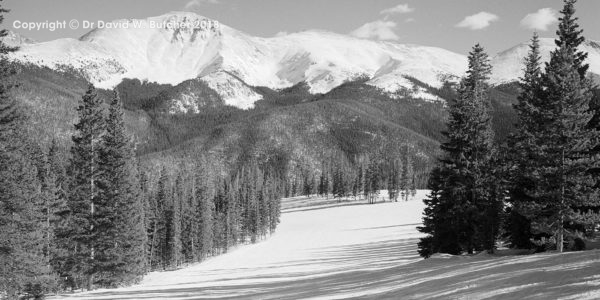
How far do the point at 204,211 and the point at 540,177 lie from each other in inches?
2652

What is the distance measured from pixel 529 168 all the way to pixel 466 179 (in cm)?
467

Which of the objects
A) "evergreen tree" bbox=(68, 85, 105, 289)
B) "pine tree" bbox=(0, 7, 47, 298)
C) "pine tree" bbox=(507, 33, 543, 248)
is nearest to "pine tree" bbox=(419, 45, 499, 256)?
"pine tree" bbox=(507, 33, 543, 248)

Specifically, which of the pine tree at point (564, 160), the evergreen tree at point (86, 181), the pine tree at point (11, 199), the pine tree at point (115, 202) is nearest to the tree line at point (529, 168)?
the pine tree at point (564, 160)

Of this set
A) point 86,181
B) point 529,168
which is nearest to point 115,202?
point 86,181

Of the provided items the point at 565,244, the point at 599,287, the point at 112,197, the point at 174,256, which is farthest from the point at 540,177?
the point at 174,256

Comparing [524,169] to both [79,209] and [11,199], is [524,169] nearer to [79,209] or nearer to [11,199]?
[11,199]

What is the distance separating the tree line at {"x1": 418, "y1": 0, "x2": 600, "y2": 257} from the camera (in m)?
24.5

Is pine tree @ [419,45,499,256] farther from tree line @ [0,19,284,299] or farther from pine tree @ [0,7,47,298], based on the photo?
pine tree @ [0,7,47,298]

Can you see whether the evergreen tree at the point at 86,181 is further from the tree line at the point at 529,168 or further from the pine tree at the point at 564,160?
the pine tree at the point at 564,160

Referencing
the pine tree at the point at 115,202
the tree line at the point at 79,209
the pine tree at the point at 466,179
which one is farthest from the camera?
the pine tree at the point at 115,202

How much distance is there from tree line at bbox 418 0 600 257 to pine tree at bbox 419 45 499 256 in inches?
2.5

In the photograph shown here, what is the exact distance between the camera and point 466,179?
3055 centimetres

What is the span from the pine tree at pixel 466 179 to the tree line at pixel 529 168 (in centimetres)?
6

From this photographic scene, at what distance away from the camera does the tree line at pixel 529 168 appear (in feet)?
80.5
